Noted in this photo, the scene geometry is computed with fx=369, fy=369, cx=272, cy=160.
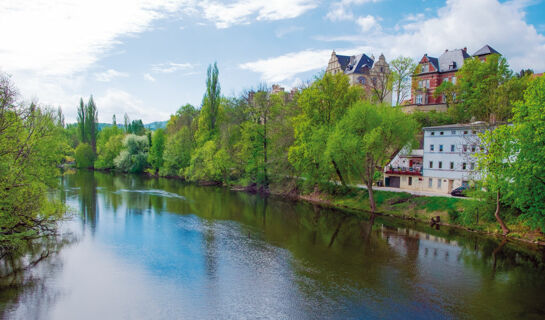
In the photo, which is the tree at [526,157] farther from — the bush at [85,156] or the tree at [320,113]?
the bush at [85,156]

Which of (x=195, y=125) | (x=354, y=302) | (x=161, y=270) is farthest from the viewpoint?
(x=195, y=125)

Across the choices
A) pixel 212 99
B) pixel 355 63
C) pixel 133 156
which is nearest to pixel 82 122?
pixel 133 156

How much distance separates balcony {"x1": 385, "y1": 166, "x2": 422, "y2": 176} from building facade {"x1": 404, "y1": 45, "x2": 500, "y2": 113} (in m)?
18.0

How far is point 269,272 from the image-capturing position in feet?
65.8

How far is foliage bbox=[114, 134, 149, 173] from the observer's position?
255 feet

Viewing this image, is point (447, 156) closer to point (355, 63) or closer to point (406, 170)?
point (406, 170)

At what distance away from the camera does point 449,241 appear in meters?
27.6

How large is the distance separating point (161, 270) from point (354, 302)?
33.9 ft

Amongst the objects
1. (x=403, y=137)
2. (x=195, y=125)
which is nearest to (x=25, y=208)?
(x=403, y=137)

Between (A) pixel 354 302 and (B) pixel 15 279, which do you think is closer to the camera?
(A) pixel 354 302

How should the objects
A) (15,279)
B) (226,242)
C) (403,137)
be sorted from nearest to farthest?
(15,279)
(226,242)
(403,137)

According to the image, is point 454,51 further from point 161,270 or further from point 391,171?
point 161,270

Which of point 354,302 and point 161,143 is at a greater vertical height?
point 161,143

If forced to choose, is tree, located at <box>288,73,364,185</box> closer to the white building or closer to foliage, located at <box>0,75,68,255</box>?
the white building
